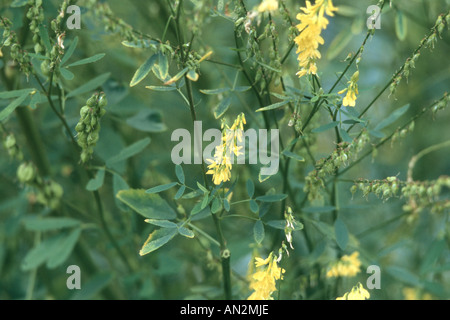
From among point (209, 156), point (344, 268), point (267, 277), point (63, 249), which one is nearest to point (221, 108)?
point (209, 156)

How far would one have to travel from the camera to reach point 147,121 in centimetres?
118

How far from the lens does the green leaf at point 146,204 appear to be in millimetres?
917

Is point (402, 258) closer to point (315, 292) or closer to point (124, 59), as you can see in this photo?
point (315, 292)

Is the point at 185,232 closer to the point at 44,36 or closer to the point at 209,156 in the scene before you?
the point at 209,156

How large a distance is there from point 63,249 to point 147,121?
0.35 meters

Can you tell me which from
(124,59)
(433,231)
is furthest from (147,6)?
(433,231)

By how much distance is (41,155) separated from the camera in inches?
49.9

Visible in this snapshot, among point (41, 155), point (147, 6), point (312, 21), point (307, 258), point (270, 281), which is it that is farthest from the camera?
point (147, 6)

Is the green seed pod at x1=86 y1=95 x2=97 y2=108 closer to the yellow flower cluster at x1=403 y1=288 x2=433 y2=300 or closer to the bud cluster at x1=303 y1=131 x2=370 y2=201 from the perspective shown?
the bud cluster at x1=303 y1=131 x2=370 y2=201

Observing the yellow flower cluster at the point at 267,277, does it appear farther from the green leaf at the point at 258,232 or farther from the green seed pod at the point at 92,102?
the green seed pod at the point at 92,102

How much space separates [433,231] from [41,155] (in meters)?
1.17

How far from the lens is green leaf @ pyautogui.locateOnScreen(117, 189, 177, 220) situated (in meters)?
0.92

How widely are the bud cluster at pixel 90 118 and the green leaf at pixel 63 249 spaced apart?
0.37 meters

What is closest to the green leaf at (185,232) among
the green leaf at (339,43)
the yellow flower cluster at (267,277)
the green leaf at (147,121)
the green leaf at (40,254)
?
the yellow flower cluster at (267,277)
